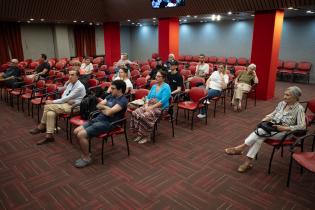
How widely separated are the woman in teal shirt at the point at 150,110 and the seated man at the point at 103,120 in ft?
2.03

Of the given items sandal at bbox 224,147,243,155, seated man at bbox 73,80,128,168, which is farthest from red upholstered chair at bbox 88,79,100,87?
sandal at bbox 224,147,243,155

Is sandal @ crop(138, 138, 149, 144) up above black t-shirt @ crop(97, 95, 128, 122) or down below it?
below

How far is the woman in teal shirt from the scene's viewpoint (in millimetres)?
4520

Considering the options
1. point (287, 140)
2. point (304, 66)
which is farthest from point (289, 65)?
point (287, 140)

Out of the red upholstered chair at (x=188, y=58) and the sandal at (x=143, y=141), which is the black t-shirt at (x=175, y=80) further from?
the red upholstered chair at (x=188, y=58)

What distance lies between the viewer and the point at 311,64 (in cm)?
1105

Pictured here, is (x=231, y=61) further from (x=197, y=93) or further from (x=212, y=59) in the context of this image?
(x=197, y=93)

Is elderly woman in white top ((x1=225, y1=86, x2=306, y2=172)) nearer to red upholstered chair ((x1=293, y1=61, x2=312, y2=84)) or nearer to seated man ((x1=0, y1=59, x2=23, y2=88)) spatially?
seated man ((x1=0, y1=59, x2=23, y2=88))

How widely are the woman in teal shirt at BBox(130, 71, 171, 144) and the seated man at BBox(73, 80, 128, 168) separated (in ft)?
2.03

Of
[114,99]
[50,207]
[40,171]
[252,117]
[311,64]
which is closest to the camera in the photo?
[50,207]

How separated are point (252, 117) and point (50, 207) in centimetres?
512

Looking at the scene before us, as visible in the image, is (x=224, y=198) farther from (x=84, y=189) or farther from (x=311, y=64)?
(x=311, y=64)

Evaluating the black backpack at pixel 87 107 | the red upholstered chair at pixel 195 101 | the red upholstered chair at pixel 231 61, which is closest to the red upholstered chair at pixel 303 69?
the red upholstered chair at pixel 231 61

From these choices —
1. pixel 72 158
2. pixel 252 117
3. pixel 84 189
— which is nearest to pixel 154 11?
pixel 252 117
